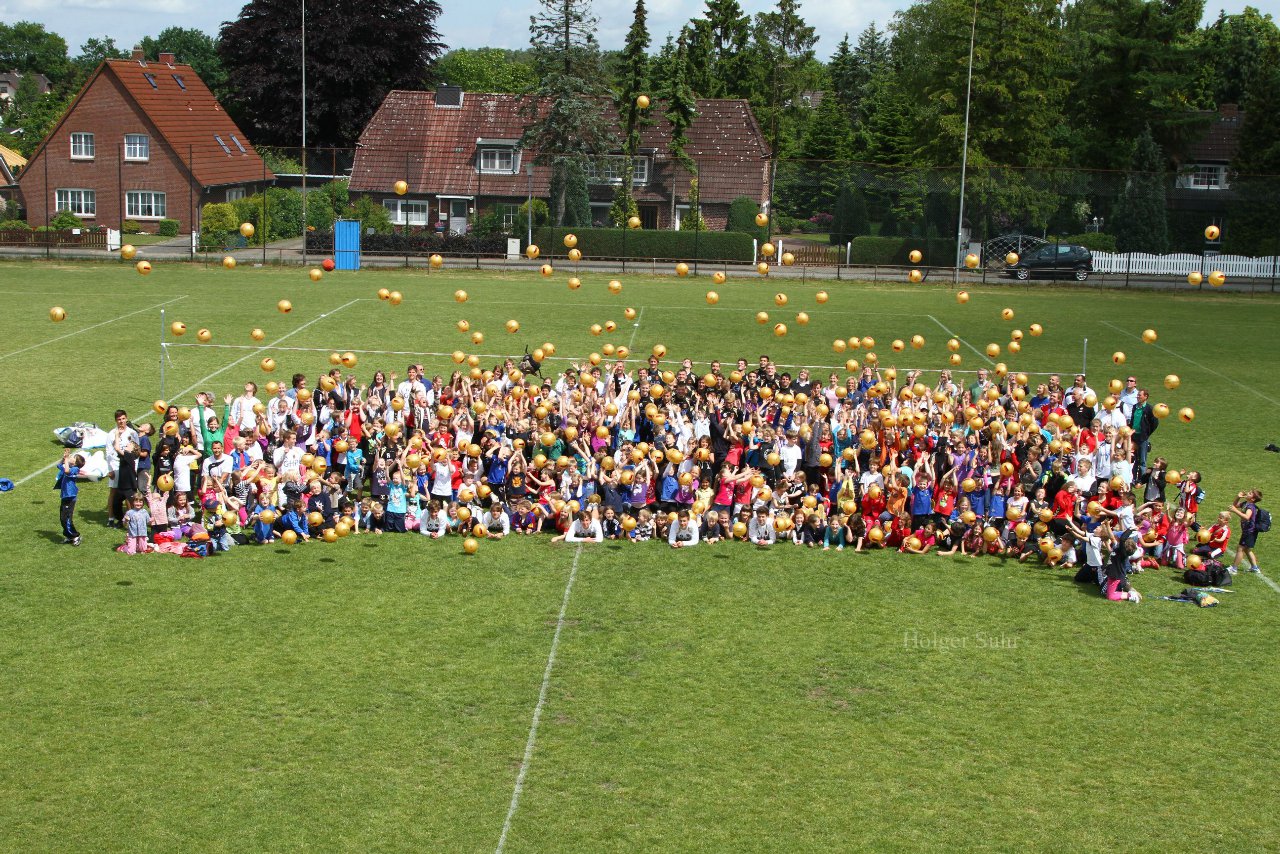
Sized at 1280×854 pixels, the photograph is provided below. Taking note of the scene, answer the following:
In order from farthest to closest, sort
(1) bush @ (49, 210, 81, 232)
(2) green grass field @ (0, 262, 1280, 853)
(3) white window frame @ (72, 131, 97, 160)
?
(3) white window frame @ (72, 131, 97, 160)
(1) bush @ (49, 210, 81, 232)
(2) green grass field @ (0, 262, 1280, 853)

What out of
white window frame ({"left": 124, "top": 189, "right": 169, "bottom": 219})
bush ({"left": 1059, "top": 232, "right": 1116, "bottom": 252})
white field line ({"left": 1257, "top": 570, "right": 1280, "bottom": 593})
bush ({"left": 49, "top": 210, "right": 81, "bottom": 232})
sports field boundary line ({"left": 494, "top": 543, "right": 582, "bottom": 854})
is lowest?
sports field boundary line ({"left": 494, "top": 543, "right": 582, "bottom": 854})

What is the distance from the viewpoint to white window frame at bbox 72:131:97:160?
60.1 meters

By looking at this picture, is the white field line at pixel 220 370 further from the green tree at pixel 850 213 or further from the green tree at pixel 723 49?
the green tree at pixel 723 49

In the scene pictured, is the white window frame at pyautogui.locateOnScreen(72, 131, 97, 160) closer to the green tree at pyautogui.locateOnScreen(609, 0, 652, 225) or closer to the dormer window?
the dormer window

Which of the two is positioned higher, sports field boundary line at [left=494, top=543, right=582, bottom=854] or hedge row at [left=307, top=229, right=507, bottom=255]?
hedge row at [left=307, top=229, right=507, bottom=255]

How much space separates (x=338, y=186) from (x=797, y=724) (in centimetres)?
5313

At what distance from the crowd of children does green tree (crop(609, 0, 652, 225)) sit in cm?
3451

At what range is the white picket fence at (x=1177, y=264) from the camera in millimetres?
49750

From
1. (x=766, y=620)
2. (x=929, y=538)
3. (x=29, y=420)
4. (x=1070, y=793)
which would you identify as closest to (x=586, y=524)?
(x=766, y=620)

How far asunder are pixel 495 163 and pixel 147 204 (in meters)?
16.3

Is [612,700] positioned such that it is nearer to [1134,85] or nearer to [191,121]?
[191,121]

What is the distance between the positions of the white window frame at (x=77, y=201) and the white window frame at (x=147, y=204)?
166 centimetres

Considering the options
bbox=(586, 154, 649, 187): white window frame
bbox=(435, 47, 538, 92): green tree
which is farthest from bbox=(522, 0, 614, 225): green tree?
bbox=(435, 47, 538, 92): green tree

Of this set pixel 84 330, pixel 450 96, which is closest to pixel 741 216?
pixel 450 96
